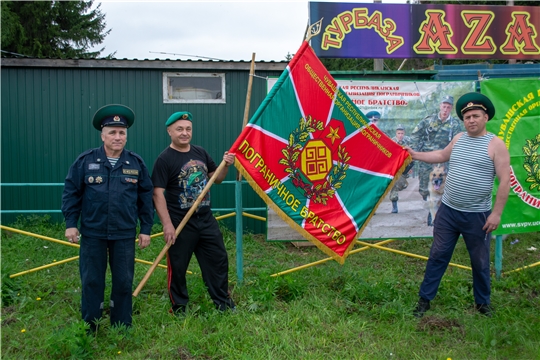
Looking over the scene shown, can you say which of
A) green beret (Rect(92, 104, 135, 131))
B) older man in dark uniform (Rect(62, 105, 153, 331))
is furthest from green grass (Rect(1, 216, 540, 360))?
green beret (Rect(92, 104, 135, 131))

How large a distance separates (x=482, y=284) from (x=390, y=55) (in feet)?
12.5

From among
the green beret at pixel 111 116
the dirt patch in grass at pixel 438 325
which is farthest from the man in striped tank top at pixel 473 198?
the green beret at pixel 111 116

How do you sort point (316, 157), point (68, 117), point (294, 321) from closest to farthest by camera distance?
point (294, 321) → point (316, 157) → point (68, 117)

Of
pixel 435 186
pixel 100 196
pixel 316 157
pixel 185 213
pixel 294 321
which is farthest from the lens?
pixel 435 186

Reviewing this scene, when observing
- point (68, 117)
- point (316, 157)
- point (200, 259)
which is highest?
point (68, 117)

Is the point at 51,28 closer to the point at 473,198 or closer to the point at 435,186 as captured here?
the point at 435,186

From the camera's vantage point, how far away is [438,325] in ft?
13.4

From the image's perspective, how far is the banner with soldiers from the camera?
5.28 m

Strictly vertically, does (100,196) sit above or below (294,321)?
above

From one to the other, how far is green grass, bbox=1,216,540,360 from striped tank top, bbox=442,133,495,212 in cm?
102

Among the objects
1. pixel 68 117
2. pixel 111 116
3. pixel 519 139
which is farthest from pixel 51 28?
pixel 519 139

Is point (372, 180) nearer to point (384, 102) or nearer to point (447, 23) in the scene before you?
point (384, 102)

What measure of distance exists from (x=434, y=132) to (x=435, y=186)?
63 centimetres

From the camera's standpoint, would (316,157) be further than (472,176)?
Yes
